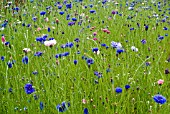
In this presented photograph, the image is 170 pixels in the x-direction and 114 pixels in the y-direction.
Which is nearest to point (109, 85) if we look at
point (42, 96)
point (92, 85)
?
point (92, 85)

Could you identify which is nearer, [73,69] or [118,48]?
[118,48]

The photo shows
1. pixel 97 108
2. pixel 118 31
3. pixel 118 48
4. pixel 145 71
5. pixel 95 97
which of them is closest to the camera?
pixel 97 108

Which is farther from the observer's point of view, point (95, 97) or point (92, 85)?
point (92, 85)

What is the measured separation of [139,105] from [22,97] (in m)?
0.70

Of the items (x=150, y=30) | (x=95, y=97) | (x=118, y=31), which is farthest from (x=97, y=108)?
(x=150, y=30)

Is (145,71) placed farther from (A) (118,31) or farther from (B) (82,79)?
(A) (118,31)

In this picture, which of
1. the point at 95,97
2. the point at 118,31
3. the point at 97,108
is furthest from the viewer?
the point at 118,31

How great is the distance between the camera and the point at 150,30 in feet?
12.7

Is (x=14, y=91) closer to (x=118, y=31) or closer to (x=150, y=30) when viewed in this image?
(x=118, y=31)

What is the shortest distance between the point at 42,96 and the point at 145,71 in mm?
752

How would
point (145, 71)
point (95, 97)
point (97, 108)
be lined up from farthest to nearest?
point (145, 71) < point (95, 97) < point (97, 108)

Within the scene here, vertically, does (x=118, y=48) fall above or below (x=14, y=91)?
above

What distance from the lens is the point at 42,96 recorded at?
75.5 inches

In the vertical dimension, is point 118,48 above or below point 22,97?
above
